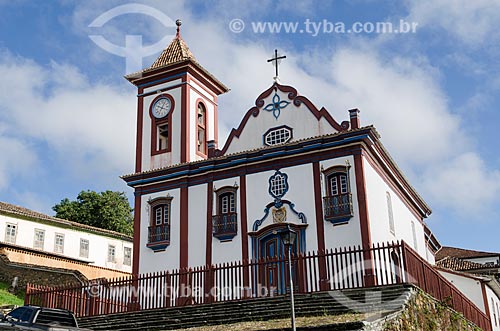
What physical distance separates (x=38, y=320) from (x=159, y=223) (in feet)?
36.5

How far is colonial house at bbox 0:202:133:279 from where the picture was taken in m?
36.2

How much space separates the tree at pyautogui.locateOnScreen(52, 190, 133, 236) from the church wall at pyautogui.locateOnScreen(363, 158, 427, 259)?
3132 cm

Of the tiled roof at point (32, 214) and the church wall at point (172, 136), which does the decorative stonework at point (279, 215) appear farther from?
the tiled roof at point (32, 214)

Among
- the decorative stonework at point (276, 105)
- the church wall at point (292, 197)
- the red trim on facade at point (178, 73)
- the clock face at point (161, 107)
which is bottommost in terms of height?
the church wall at point (292, 197)

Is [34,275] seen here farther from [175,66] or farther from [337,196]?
[337,196]

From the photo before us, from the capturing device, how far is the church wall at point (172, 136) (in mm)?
25578

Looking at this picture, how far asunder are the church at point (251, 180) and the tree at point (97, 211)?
2693 centimetres

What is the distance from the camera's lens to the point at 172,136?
84.7ft

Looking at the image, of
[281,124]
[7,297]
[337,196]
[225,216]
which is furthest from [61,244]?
[337,196]

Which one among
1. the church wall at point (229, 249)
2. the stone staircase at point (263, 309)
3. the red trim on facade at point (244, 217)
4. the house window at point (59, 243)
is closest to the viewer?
the stone staircase at point (263, 309)

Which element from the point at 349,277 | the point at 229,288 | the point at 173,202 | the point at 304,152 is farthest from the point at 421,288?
the point at 173,202

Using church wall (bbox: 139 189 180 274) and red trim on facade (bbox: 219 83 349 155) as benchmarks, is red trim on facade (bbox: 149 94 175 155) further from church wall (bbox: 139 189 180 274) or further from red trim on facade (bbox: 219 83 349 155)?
red trim on facade (bbox: 219 83 349 155)

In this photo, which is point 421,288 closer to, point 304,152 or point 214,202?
point 304,152

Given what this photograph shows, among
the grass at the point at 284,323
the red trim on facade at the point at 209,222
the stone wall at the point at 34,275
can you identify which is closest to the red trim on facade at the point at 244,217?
the red trim on facade at the point at 209,222
